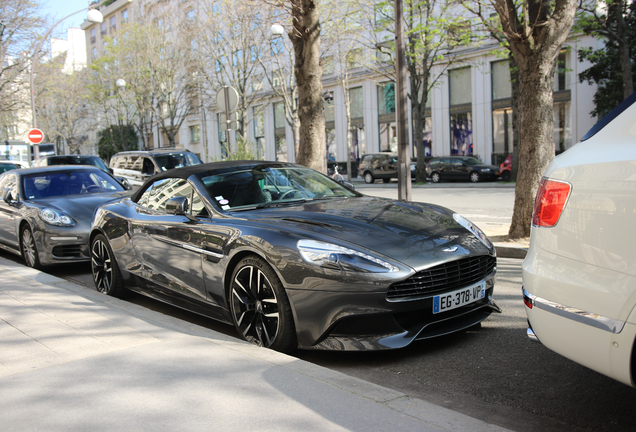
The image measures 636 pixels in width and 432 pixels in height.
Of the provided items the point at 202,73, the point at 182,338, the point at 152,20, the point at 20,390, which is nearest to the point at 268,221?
the point at 182,338

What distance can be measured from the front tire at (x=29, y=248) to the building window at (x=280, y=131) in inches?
1589

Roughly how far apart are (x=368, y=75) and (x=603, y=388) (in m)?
39.1

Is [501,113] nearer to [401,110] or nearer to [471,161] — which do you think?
[471,161]

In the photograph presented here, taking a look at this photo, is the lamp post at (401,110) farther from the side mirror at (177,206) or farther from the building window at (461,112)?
the building window at (461,112)

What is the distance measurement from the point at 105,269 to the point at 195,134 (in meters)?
52.5

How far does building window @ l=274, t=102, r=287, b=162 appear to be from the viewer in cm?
Result: 4853

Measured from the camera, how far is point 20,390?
3.17 metres

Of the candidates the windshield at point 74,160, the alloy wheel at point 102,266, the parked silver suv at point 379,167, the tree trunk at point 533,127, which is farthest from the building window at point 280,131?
the alloy wheel at point 102,266

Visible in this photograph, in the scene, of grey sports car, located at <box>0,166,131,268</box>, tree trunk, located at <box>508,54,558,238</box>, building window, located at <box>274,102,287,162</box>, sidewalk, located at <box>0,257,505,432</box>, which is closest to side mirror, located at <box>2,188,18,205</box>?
grey sports car, located at <box>0,166,131,268</box>

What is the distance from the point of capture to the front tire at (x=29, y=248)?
Result: 8031mm

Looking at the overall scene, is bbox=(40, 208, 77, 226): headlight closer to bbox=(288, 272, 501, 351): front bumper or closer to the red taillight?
bbox=(288, 272, 501, 351): front bumper

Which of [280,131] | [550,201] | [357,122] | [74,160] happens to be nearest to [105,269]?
[550,201]

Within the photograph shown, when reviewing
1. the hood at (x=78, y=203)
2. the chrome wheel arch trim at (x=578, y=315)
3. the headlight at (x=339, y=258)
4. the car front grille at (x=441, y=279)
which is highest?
the hood at (x=78, y=203)

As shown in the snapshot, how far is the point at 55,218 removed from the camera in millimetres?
7867
